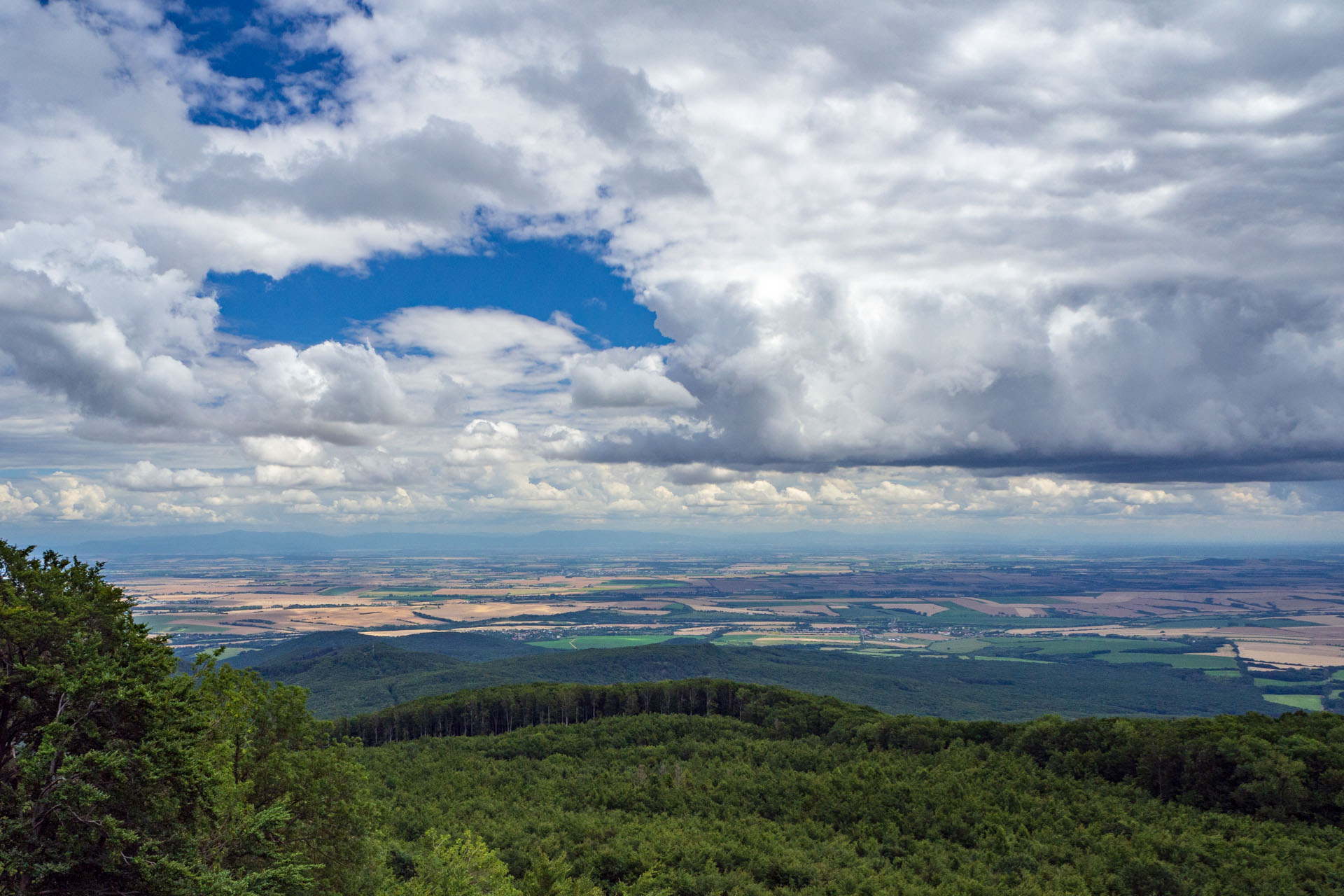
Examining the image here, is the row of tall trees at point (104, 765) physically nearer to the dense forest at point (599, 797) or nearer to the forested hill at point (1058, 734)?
the dense forest at point (599, 797)

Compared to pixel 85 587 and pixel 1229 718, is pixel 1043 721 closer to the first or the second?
pixel 1229 718

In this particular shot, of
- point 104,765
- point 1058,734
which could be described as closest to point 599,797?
point 1058,734

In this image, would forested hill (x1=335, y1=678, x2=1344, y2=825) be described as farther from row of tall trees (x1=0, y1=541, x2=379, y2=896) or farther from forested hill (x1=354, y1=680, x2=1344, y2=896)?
row of tall trees (x1=0, y1=541, x2=379, y2=896)

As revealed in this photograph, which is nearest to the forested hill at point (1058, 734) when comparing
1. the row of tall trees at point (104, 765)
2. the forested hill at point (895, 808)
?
the forested hill at point (895, 808)

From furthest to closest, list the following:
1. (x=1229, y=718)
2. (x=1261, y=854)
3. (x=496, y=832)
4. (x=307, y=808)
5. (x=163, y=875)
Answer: (x=1229, y=718)
(x=496, y=832)
(x=1261, y=854)
(x=307, y=808)
(x=163, y=875)

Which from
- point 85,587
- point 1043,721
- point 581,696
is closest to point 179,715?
point 85,587

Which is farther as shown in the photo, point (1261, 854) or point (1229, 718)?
point (1229, 718)

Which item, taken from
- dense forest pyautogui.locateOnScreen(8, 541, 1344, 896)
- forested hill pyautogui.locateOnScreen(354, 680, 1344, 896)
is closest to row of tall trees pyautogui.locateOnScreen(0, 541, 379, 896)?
dense forest pyautogui.locateOnScreen(8, 541, 1344, 896)

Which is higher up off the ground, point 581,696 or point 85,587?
point 85,587
